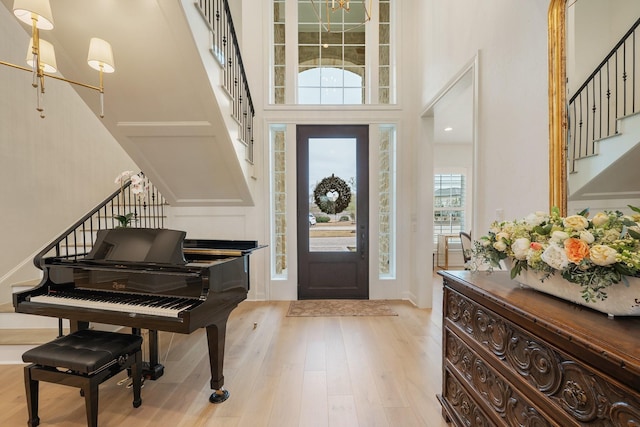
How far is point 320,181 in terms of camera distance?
4.11 meters

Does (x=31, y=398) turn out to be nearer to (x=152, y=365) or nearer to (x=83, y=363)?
(x=83, y=363)

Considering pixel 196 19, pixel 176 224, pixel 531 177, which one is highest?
pixel 196 19

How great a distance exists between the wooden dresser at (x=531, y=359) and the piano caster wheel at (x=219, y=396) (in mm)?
1446

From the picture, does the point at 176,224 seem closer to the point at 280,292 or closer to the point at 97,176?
the point at 97,176

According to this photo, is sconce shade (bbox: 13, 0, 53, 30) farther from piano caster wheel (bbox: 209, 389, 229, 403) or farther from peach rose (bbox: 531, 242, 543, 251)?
peach rose (bbox: 531, 242, 543, 251)

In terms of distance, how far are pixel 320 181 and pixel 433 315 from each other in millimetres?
2322

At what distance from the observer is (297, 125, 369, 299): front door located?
410 centimetres

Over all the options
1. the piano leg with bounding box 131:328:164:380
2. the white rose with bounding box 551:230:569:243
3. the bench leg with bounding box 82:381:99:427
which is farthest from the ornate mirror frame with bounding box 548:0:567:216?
the piano leg with bounding box 131:328:164:380

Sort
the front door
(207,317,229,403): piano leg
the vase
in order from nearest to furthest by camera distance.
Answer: the vase, (207,317,229,403): piano leg, the front door

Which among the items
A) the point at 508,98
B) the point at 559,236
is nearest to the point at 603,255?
the point at 559,236

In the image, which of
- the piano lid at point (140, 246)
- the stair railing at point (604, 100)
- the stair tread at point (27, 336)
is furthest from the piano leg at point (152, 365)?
the stair railing at point (604, 100)

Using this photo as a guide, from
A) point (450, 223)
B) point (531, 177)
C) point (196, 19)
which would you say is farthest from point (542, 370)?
point (450, 223)

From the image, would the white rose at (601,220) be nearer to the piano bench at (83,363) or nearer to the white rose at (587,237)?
the white rose at (587,237)

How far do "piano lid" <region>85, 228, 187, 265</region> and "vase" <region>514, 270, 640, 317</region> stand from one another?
2035 mm
